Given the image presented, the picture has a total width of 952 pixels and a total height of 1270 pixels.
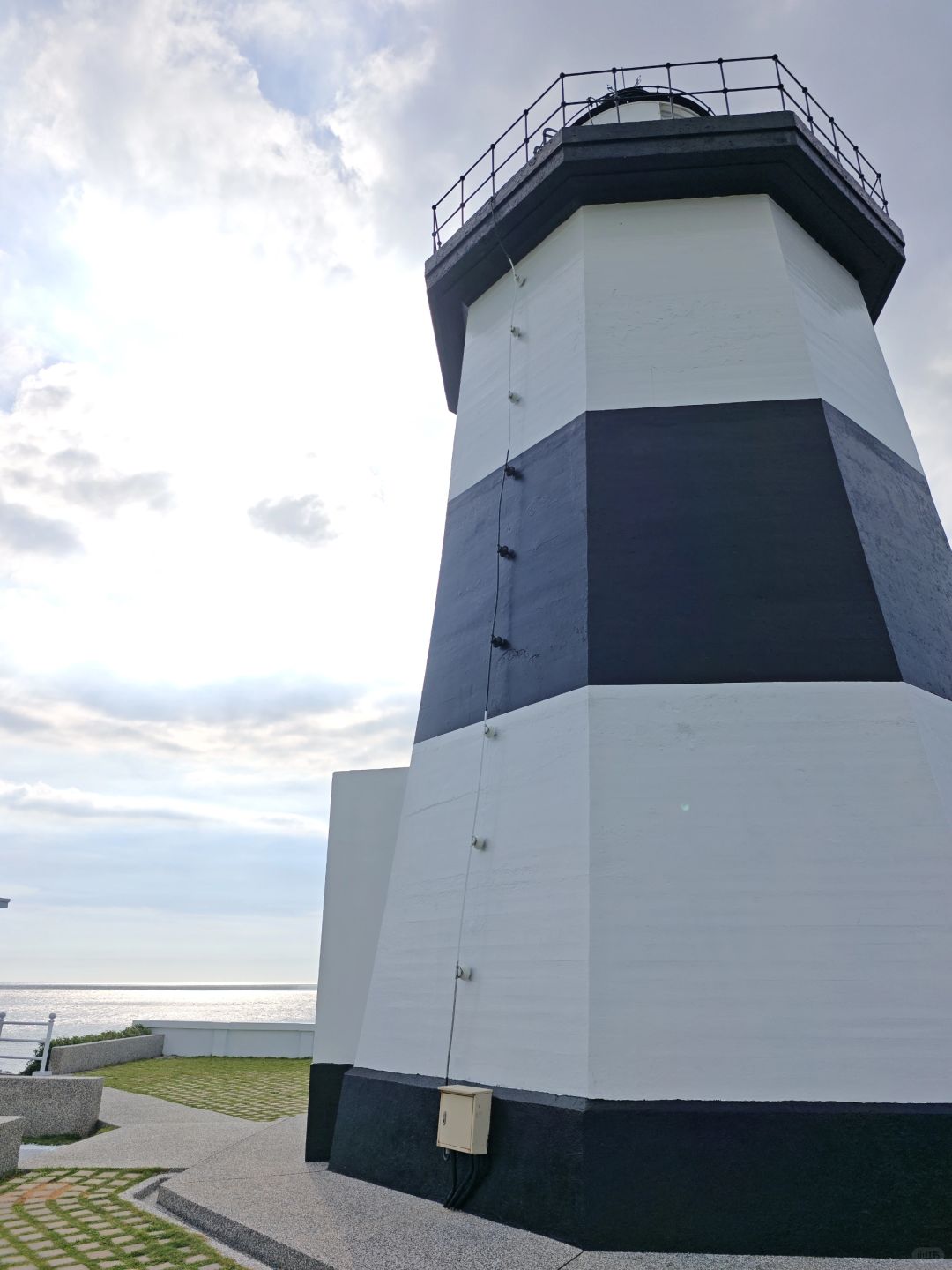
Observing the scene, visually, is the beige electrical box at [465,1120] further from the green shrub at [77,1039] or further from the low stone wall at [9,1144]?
the green shrub at [77,1039]

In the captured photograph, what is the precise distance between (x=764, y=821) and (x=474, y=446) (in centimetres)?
543

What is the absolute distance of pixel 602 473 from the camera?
7633 millimetres

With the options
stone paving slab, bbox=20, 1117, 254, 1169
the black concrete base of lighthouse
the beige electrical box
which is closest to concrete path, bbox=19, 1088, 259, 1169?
stone paving slab, bbox=20, 1117, 254, 1169

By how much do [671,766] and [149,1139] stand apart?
6.87 meters

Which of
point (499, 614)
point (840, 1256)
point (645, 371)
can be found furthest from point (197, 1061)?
point (645, 371)

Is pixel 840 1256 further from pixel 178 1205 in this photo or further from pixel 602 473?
pixel 602 473

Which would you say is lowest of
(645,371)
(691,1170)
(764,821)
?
(691,1170)

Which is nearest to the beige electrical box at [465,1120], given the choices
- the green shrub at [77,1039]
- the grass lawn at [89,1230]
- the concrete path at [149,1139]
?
the grass lawn at [89,1230]

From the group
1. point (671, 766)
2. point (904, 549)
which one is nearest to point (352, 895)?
point (671, 766)

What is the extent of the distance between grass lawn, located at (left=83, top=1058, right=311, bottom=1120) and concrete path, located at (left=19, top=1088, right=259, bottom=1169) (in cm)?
53

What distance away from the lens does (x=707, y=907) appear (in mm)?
5746

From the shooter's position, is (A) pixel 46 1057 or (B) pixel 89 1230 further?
(A) pixel 46 1057

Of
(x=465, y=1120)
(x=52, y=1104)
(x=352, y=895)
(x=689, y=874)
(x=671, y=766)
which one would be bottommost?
(x=52, y=1104)

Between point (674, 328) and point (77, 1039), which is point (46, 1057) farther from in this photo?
point (674, 328)
